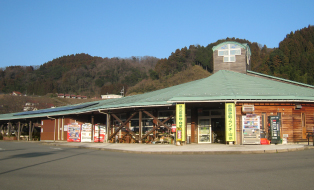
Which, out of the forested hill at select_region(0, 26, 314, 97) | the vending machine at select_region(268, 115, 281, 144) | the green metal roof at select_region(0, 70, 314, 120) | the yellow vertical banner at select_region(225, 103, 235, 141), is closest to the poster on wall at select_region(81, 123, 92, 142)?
the green metal roof at select_region(0, 70, 314, 120)

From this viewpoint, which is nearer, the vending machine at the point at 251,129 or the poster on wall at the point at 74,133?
the vending machine at the point at 251,129

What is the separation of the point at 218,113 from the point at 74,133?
14.9 meters

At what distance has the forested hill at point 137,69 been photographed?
3123 inches

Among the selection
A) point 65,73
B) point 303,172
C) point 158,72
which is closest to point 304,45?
point 158,72

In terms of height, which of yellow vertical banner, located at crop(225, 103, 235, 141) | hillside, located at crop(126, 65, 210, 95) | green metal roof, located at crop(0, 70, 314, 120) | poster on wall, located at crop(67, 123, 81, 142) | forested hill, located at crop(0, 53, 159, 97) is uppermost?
forested hill, located at crop(0, 53, 159, 97)

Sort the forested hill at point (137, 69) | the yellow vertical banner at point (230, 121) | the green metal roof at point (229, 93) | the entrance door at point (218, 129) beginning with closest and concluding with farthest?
the yellow vertical banner at point (230, 121)
the green metal roof at point (229, 93)
the entrance door at point (218, 129)
the forested hill at point (137, 69)

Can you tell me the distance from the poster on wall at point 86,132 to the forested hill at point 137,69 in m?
53.5

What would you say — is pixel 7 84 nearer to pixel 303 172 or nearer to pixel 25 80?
pixel 25 80

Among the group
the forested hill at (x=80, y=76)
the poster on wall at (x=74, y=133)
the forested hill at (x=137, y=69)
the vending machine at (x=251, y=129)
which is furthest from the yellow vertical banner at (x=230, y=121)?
the forested hill at (x=80, y=76)

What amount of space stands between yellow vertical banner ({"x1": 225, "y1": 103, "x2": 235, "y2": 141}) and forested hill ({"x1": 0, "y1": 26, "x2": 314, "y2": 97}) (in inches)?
2125

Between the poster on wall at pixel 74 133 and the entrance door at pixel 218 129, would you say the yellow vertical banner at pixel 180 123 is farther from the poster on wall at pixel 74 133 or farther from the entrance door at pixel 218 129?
the poster on wall at pixel 74 133

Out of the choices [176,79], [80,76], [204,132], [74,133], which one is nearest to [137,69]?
[80,76]

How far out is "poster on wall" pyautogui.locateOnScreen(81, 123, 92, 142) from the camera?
95.5 feet

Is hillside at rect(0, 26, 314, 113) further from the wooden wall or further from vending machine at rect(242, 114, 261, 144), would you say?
vending machine at rect(242, 114, 261, 144)
